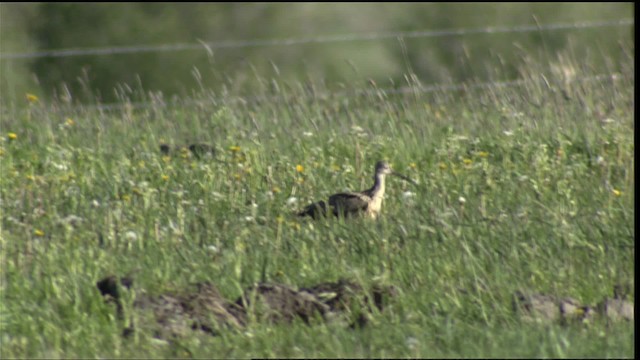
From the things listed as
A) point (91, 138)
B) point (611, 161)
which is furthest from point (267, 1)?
point (611, 161)

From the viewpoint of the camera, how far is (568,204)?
705 cm

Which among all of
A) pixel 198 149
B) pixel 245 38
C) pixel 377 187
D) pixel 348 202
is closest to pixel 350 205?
pixel 348 202

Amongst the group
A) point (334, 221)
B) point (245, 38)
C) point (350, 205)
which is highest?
point (245, 38)

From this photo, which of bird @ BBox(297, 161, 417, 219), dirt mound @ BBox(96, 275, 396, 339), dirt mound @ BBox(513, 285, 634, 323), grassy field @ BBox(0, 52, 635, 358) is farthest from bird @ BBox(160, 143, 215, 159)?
dirt mound @ BBox(513, 285, 634, 323)

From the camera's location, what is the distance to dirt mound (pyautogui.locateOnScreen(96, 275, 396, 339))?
558 centimetres

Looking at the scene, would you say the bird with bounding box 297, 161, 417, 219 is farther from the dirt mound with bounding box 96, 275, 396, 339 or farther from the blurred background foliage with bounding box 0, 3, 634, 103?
the blurred background foliage with bounding box 0, 3, 634, 103

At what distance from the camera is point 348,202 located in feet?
23.1

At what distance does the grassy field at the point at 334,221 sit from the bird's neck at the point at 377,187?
0.51ft

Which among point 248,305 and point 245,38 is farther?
point 245,38

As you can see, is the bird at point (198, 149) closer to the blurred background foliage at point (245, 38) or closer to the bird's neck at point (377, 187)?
the bird's neck at point (377, 187)

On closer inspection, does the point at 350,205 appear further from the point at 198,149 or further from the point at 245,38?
the point at 245,38

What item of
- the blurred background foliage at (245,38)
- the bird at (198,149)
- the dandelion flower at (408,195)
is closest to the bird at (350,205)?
the dandelion flower at (408,195)

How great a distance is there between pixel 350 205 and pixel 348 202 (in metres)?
0.04

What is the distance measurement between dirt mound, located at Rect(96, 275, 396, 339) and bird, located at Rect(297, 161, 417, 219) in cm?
105
